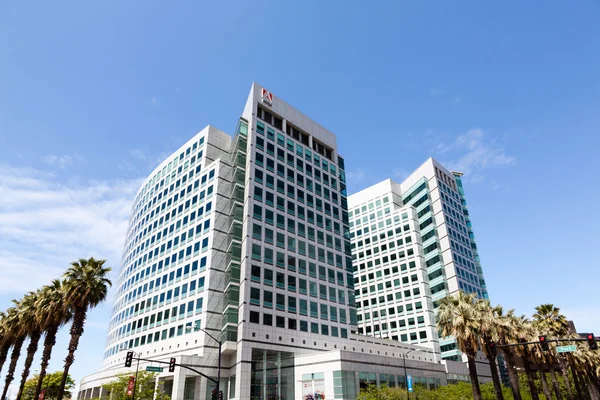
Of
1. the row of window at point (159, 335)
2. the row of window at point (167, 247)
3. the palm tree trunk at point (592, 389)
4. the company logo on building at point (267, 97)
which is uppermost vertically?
the company logo on building at point (267, 97)

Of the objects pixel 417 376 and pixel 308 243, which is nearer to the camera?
pixel 417 376

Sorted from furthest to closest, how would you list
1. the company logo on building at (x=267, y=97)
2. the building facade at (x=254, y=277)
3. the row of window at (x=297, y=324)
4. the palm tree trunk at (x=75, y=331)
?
the company logo on building at (x=267, y=97) < the row of window at (x=297, y=324) < the building facade at (x=254, y=277) < the palm tree trunk at (x=75, y=331)

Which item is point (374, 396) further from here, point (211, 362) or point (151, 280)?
point (151, 280)

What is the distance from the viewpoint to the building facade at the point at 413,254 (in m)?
90.2

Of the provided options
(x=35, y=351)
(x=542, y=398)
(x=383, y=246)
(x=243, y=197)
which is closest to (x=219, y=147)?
(x=243, y=197)

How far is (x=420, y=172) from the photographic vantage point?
108 m

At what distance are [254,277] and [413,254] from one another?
5103 centimetres

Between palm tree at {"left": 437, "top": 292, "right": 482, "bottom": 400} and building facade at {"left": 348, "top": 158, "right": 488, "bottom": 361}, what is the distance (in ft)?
138

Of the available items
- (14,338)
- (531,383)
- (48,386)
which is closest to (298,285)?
(531,383)

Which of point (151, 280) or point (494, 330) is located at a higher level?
point (151, 280)

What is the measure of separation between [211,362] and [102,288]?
1978 cm

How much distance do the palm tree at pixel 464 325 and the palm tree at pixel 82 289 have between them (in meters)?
38.3

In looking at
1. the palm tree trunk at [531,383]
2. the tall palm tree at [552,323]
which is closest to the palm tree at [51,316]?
the palm tree trunk at [531,383]

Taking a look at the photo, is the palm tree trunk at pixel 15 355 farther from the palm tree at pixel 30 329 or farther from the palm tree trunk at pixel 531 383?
the palm tree trunk at pixel 531 383
